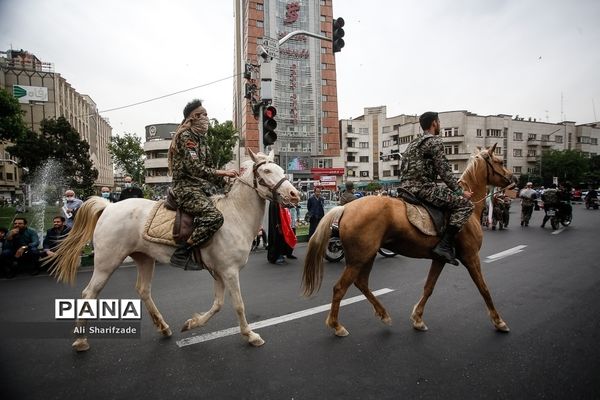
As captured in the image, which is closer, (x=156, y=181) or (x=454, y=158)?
(x=454, y=158)

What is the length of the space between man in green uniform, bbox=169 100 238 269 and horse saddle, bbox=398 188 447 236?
80.5 inches

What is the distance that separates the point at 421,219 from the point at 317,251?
4.10 ft

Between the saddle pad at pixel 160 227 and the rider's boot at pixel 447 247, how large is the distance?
2.92 metres

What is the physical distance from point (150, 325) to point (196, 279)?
2.28 m

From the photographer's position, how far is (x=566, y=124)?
61.0 meters

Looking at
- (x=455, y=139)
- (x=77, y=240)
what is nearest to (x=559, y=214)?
(x=77, y=240)

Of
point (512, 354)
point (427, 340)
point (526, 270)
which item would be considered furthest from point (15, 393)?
point (526, 270)

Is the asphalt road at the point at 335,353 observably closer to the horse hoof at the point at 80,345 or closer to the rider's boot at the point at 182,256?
the horse hoof at the point at 80,345

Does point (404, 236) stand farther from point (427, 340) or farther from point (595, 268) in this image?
point (595, 268)

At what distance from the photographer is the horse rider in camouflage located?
3.58 metres

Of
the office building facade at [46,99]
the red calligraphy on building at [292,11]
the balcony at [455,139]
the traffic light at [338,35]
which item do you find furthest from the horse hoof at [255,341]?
the red calligraphy on building at [292,11]

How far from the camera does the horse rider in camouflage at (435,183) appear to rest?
11.8 ft

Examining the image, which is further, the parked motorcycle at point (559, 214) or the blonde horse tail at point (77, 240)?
the parked motorcycle at point (559, 214)

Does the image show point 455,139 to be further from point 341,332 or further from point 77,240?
point 77,240
